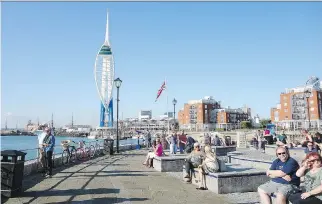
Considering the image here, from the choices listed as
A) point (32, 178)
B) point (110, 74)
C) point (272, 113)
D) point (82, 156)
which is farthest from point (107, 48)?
point (32, 178)

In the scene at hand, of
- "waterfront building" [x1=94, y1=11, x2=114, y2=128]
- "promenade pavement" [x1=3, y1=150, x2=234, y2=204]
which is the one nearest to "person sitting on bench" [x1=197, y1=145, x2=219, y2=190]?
"promenade pavement" [x1=3, y1=150, x2=234, y2=204]

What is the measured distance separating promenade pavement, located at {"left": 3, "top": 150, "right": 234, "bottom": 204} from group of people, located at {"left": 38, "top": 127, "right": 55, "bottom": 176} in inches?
16.6

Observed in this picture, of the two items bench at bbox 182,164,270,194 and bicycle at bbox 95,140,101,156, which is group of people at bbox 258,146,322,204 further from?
bicycle at bbox 95,140,101,156

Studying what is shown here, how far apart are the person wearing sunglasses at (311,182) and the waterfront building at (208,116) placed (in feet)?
467

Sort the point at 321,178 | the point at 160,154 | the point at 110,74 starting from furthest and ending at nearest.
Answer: the point at 110,74
the point at 160,154
the point at 321,178

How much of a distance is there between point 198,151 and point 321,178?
4860 millimetres

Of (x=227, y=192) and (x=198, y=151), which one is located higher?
(x=198, y=151)

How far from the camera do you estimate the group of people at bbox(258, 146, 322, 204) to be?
5.43 m

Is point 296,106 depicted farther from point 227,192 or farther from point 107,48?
point 227,192

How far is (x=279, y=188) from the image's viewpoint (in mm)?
6059

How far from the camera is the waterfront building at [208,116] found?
151000 mm

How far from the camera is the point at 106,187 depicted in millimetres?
9000

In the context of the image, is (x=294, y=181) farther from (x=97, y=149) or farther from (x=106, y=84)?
(x=106, y=84)

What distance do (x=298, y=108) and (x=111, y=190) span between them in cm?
11252
